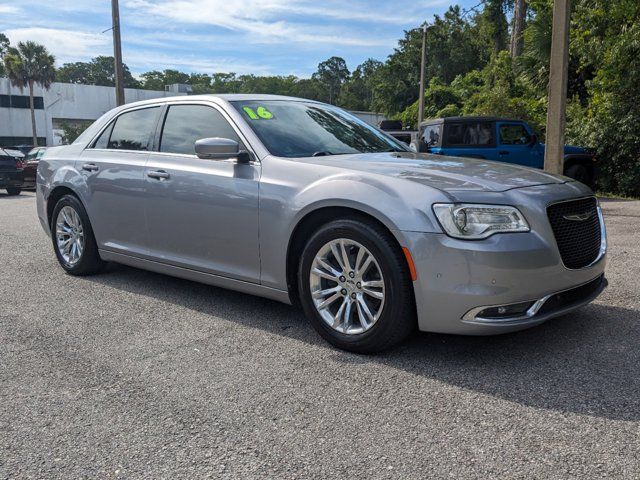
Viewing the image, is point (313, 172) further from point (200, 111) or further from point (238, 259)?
point (200, 111)

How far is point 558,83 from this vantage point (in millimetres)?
9266

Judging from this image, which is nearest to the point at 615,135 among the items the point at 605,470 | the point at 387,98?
the point at 605,470

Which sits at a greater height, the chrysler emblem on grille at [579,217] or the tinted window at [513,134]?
the tinted window at [513,134]

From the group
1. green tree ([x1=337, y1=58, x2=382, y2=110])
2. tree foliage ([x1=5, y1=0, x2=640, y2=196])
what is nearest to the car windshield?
tree foliage ([x1=5, y1=0, x2=640, y2=196])

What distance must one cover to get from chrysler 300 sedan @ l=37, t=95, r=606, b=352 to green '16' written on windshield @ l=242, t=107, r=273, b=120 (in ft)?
0.05

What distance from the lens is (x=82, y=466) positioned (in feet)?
8.34

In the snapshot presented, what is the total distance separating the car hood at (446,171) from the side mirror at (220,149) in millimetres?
478

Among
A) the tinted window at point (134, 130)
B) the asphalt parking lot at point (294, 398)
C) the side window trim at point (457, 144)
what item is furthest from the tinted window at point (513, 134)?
the tinted window at point (134, 130)

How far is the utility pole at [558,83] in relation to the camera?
30.0 ft

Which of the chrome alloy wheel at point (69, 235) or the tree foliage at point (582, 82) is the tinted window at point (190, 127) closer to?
the chrome alloy wheel at point (69, 235)

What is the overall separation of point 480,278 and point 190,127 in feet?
8.83

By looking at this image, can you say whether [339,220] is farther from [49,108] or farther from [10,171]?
[49,108]

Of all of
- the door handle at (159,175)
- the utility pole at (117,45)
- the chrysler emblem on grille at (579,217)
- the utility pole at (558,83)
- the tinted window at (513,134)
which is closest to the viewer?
the chrysler emblem on grille at (579,217)

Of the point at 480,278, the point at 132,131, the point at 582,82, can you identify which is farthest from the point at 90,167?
the point at 582,82
